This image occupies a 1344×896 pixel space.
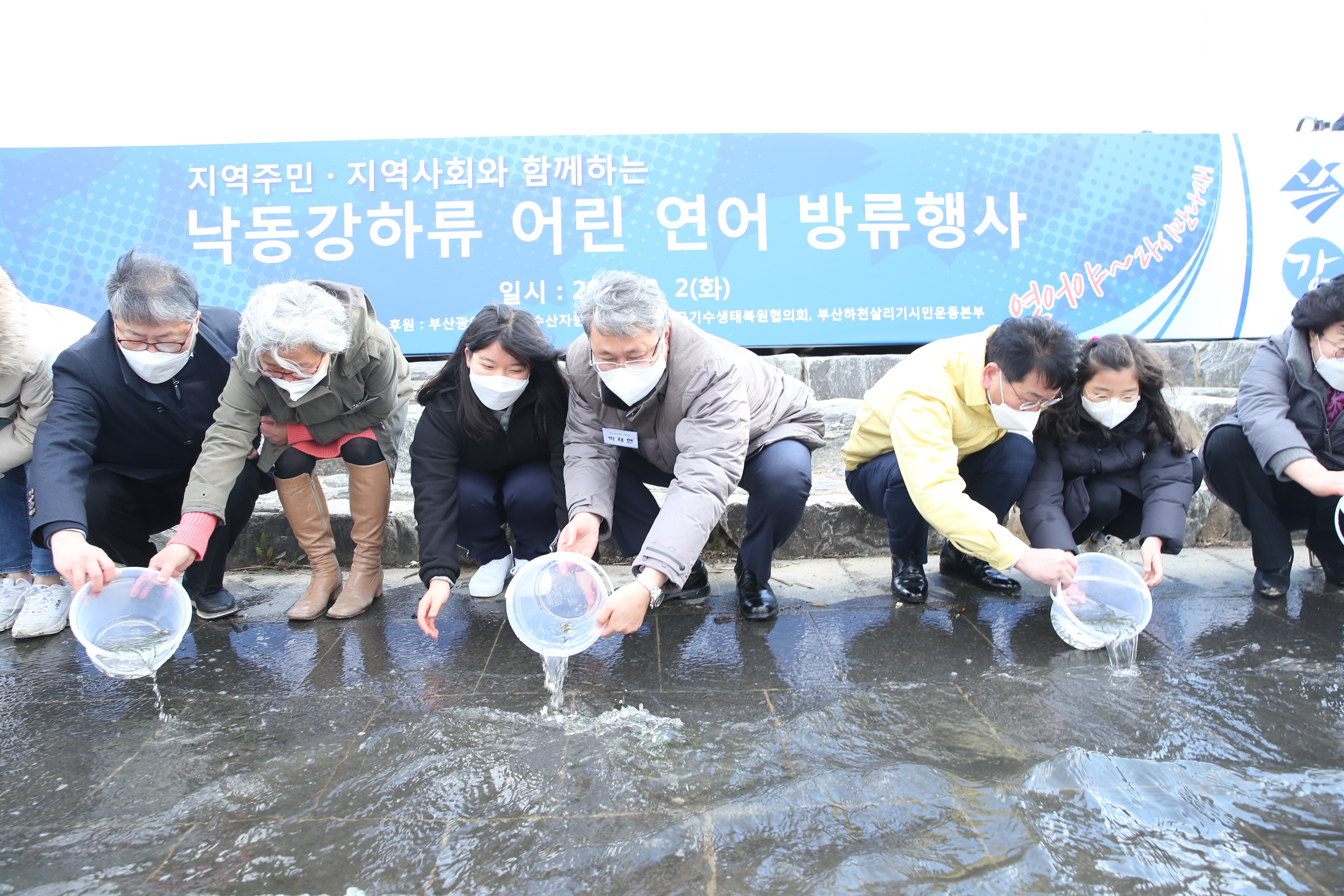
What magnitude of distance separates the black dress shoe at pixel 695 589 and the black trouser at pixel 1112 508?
145cm

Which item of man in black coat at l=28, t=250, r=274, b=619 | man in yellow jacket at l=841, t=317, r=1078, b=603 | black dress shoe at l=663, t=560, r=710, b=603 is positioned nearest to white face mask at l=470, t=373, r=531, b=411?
man in black coat at l=28, t=250, r=274, b=619

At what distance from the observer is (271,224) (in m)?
4.82

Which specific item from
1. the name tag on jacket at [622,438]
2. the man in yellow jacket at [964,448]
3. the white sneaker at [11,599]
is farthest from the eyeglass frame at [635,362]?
the white sneaker at [11,599]

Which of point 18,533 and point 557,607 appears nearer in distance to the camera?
point 557,607

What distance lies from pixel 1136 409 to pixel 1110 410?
159 millimetres

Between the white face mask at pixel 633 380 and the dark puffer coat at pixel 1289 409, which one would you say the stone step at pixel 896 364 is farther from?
the white face mask at pixel 633 380

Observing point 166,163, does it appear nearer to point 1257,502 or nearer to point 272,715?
point 272,715

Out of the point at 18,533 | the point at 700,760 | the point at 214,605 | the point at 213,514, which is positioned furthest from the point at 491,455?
the point at 18,533

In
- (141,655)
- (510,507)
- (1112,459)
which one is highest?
(1112,459)

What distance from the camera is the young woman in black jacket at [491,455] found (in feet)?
9.07

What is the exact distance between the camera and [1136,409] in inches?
116

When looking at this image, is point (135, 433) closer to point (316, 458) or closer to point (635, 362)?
point (316, 458)

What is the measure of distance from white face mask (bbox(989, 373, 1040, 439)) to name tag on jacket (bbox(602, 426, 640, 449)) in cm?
122

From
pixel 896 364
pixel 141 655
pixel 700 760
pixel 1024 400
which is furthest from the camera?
pixel 896 364
